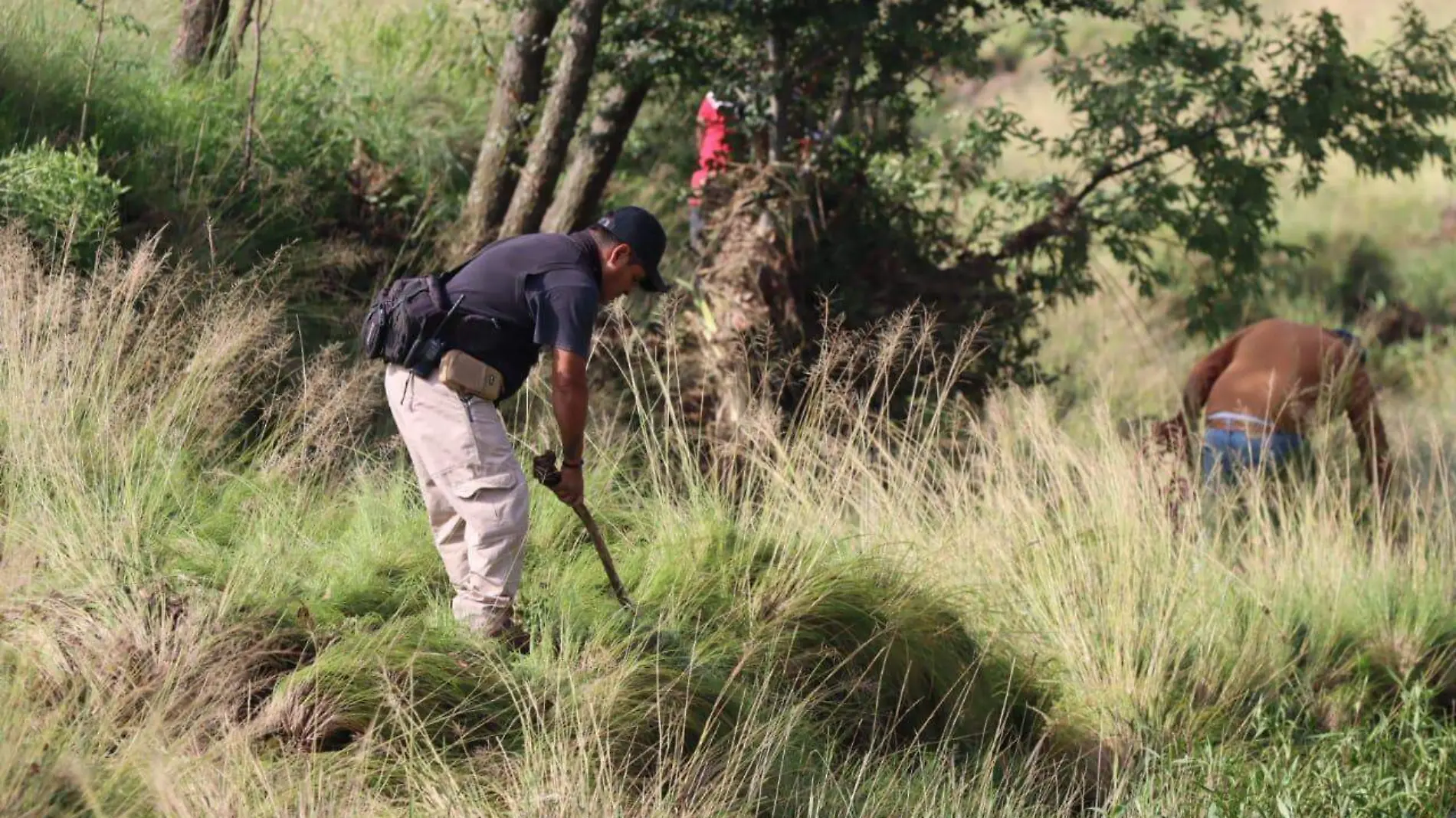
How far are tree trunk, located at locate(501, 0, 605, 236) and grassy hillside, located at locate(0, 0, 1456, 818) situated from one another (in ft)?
2.01

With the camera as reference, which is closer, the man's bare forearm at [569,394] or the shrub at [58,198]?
the man's bare forearm at [569,394]

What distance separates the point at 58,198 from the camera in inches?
265

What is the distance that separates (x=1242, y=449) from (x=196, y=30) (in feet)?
19.4

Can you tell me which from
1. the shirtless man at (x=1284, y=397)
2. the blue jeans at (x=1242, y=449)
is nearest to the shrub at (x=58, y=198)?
the blue jeans at (x=1242, y=449)

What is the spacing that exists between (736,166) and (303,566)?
418cm

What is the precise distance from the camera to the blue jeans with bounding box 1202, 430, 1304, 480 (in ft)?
25.9

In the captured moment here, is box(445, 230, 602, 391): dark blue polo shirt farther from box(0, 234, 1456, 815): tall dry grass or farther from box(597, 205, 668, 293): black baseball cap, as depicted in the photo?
box(0, 234, 1456, 815): tall dry grass

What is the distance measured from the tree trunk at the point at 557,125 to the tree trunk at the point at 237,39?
165 centimetres

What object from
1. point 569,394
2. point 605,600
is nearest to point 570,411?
point 569,394

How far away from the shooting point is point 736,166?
856 cm

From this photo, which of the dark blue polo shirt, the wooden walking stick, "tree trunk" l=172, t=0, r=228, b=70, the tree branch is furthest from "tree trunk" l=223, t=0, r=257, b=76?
the wooden walking stick

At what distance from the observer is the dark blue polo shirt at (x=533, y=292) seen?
4.66 m

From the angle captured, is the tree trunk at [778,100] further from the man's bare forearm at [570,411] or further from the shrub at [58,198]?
the man's bare forearm at [570,411]

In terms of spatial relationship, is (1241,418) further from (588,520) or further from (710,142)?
(588,520)
